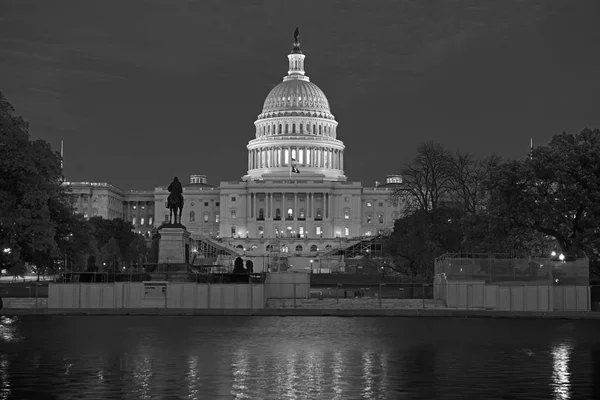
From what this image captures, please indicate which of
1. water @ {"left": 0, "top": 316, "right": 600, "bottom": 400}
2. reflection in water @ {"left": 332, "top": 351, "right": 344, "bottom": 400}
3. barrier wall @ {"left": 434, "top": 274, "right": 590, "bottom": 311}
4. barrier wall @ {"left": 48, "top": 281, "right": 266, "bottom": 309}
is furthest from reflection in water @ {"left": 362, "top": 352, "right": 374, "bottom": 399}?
barrier wall @ {"left": 434, "top": 274, "right": 590, "bottom": 311}

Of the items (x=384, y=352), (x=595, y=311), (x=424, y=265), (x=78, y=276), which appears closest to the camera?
(x=384, y=352)

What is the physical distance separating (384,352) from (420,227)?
4628 centimetres

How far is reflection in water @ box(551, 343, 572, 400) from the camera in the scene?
84.0 ft

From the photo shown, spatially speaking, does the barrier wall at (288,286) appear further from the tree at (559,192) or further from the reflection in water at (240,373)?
the reflection in water at (240,373)

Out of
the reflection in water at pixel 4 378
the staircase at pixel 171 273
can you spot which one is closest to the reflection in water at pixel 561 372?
the reflection in water at pixel 4 378

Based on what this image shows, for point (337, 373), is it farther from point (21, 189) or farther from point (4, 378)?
point (21, 189)

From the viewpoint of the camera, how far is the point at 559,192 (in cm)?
6297

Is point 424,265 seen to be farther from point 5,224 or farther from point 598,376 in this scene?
point 598,376

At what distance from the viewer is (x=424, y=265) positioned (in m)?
78.2

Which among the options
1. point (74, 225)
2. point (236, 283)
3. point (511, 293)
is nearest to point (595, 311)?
point (511, 293)

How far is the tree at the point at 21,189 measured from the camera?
60.5m

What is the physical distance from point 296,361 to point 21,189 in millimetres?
34629

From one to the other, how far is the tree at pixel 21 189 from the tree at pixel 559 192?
26.6 metres

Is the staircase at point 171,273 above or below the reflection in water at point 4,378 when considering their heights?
above
